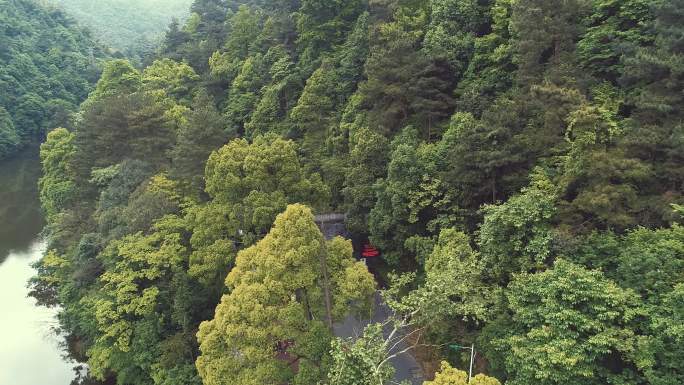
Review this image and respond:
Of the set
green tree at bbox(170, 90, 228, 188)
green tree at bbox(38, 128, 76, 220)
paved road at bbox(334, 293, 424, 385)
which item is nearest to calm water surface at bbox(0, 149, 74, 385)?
green tree at bbox(38, 128, 76, 220)

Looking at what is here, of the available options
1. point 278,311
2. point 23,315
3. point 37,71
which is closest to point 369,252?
point 278,311

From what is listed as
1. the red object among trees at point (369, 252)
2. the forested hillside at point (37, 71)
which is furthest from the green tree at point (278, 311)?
the forested hillside at point (37, 71)

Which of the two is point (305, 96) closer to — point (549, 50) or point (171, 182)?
point (171, 182)

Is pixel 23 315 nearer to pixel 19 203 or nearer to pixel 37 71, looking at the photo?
pixel 19 203

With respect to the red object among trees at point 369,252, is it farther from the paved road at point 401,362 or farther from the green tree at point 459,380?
the green tree at point 459,380

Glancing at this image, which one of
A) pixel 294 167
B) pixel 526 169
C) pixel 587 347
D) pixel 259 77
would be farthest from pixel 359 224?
pixel 259 77
